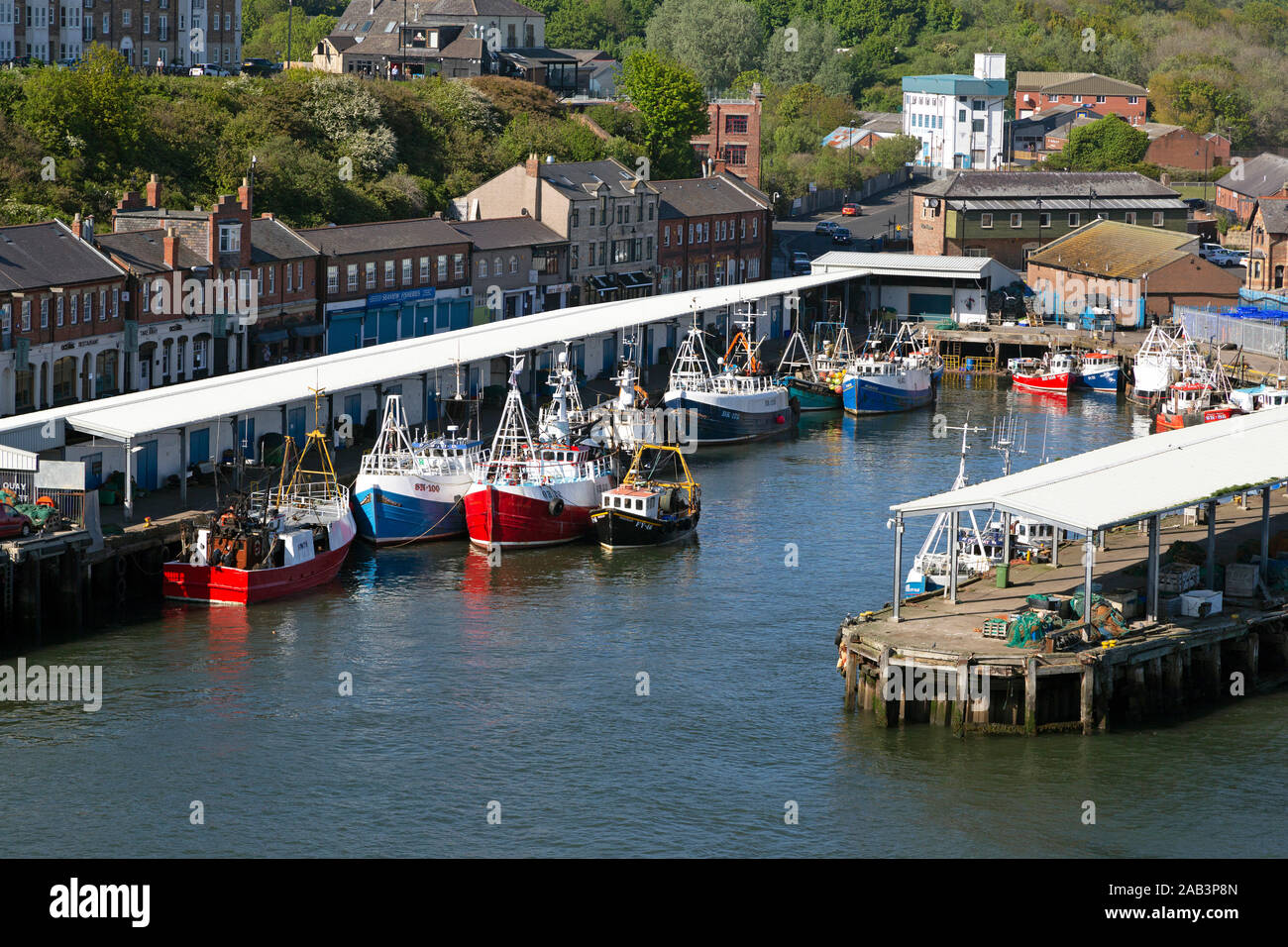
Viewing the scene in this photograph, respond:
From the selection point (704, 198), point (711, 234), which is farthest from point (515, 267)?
point (704, 198)

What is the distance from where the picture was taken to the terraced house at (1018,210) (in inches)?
5133

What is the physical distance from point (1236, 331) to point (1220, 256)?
93.7ft

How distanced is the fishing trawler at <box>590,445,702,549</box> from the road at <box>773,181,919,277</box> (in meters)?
68.7

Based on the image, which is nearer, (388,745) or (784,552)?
(388,745)

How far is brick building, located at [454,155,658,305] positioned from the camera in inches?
4368

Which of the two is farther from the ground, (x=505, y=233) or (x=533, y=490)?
(x=505, y=233)

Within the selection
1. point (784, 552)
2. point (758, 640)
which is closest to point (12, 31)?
point (784, 552)

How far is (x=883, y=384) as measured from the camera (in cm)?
9738

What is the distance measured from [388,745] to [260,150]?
226 feet

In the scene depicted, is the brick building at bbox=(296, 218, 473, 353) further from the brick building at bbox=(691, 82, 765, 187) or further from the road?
the brick building at bbox=(691, 82, 765, 187)

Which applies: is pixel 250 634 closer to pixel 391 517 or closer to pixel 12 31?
pixel 391 517

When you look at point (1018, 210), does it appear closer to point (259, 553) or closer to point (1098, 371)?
point (1098, 371)

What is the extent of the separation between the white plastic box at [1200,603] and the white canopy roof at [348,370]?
3138 centimetres

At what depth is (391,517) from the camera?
66.3 meters
